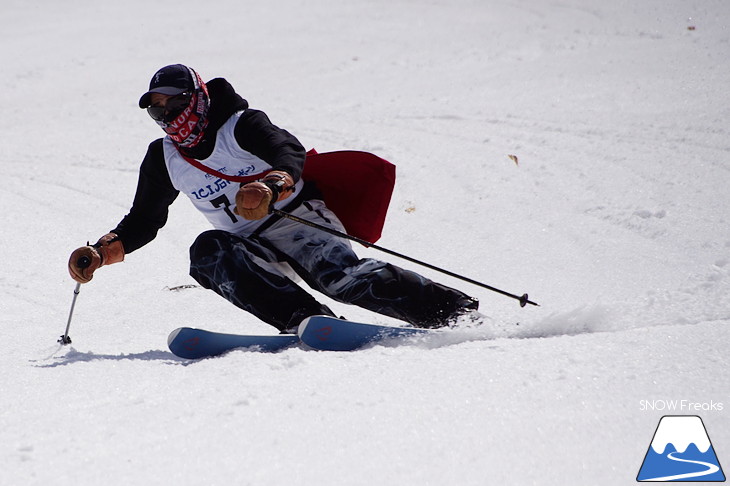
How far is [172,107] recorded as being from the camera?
3697 millimetres

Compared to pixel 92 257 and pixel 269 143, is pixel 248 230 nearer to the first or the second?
pixel 269 143

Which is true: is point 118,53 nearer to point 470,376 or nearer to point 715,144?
point 715,144

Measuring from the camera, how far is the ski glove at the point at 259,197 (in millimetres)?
3244

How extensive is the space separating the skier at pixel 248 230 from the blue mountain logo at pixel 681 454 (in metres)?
1.30

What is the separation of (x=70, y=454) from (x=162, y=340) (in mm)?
2147

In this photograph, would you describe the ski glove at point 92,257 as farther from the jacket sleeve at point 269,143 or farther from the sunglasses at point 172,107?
the jacket sleeve at point 269,143

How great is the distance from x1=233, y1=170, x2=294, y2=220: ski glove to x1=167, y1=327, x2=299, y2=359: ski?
0.55m

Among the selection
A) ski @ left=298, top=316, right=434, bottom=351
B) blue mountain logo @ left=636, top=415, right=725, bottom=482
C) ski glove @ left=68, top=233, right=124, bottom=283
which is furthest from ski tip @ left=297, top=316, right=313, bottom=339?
blue mountain logo @ left=636, top=415, right=725, bottom=482

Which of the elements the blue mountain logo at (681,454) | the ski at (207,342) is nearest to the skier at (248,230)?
the ski at (207,342)

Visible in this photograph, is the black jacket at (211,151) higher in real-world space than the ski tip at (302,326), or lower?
higher

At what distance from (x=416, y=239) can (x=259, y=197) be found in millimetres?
2804

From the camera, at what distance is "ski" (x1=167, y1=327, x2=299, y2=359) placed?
3.47m

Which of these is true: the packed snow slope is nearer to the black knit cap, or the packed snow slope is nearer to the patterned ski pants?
the patterned ski pants

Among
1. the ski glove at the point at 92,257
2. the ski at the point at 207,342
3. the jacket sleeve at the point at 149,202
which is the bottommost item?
the ski at the point at 207,342
